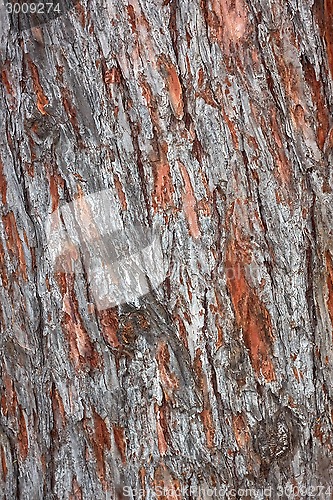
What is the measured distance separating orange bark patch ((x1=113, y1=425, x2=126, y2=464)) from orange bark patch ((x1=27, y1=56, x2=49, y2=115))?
0.73 meters

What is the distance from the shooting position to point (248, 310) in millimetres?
1181

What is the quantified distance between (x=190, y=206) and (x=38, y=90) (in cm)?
42

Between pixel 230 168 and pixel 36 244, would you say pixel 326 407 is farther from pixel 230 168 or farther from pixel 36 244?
pixel 36 244

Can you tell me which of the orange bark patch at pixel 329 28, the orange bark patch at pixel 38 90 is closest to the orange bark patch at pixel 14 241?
the orange bark patch at pixel 38 90

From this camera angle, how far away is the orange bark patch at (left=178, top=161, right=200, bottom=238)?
3.81ft

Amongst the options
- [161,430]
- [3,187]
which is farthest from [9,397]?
[3,187]

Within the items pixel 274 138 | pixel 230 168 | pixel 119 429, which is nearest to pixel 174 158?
pixel 230 168

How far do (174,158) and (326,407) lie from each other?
666 mm

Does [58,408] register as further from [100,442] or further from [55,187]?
[55,187]

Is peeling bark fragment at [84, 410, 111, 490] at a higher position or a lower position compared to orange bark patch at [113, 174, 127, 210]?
lower

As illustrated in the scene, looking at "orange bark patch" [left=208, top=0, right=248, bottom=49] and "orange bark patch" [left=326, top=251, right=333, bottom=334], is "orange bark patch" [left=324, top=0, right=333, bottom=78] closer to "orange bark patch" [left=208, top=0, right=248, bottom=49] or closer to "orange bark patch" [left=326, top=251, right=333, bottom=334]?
"orange bark patch" [left=208, top=0, right=248, bottom=49]

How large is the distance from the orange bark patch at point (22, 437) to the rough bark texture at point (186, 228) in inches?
3.3

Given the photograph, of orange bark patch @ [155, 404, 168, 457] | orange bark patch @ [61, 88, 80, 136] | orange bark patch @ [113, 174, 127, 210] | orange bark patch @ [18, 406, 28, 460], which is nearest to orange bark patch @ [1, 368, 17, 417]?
orange bark patch @ [18, 406, 28, 460]

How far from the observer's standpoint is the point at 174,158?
1157 mm
